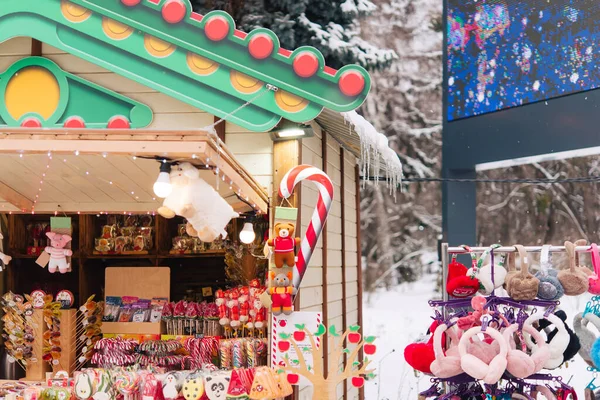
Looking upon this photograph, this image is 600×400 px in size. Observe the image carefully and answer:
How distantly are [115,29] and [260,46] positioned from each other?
3.66 ft

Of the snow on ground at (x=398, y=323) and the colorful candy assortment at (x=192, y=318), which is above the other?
the colorful candy assortment at (x=192, y=318)

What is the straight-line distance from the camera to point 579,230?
17750 millimetres

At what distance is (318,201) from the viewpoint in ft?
17.0

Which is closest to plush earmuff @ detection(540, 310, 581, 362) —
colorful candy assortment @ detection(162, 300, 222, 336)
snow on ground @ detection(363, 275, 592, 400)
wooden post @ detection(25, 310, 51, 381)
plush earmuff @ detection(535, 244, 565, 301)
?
plush earmuff @ detection(535, 244, 565, 301)

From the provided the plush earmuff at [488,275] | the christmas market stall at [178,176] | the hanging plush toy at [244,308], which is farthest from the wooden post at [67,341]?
the plush earmuff at [488,275]

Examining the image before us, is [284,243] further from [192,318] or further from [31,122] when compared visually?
[31,122]

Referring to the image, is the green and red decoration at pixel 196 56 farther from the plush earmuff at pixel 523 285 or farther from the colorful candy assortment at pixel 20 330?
the colorful candy assortment at pixel 20 330

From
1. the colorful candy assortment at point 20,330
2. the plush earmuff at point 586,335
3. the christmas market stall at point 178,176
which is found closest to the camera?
the plush earmuff at point 586,335

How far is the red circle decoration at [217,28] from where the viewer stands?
5.04 metres

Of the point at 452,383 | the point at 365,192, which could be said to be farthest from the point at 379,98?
the point at 452,383

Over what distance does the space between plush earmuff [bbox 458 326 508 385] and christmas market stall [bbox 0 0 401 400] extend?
2.89ft

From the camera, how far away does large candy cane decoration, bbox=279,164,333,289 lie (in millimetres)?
5113

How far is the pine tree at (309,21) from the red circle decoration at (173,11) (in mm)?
7202

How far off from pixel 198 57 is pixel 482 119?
15.8ft
